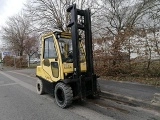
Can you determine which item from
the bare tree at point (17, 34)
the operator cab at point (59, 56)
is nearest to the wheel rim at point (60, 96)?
the operator cab at point (59, 56)

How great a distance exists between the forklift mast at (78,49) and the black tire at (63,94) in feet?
1.17

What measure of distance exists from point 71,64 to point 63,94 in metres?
1.02

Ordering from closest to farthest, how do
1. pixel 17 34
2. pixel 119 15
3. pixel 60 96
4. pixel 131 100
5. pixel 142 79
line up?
pixel 131 100 → pixel 60 96 → pixel 142 79 → pixel 119 15 → pixel 17 34

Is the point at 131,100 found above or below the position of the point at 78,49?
below

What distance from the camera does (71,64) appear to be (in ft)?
19.9

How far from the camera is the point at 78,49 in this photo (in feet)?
19.3

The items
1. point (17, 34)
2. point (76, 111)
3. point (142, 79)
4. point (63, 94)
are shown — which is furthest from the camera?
point (17, 34)

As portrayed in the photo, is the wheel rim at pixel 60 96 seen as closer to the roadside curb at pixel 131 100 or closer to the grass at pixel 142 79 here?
the roadside curb at pixel 131 100

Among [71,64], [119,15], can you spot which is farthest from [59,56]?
[119,15]

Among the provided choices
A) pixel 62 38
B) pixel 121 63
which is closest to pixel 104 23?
pixel 121 63

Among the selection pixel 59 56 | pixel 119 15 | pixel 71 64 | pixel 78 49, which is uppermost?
pixel 119 15

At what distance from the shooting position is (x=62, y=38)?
253 inches

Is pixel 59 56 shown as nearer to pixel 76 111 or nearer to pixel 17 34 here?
pixel 76 111

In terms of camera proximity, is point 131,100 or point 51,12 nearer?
point 131,100
